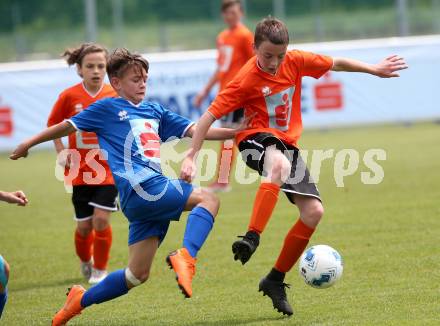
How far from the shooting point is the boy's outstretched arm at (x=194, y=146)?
5.02 meters

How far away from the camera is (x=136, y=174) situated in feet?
17.0

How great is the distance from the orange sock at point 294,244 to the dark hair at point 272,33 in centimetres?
112

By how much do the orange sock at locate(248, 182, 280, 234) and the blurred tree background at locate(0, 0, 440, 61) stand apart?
643 inches

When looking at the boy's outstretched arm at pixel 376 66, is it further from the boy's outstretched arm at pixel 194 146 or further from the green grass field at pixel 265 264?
the green grass field at pixel 265 264

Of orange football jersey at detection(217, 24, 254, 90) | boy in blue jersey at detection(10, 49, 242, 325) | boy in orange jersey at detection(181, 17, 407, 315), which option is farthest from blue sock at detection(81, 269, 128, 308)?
orange football jersey at detection(217, 24, 254, 90)

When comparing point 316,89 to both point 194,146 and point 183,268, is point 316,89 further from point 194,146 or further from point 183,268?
point 183,268

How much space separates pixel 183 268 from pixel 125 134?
0.96 m

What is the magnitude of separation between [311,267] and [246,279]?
121 centimetres

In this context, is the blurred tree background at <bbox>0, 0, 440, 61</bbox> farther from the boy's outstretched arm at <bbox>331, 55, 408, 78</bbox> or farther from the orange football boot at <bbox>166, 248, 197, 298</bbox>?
the orange football boot at <bbox>166, 248, 197, 298</bbox>

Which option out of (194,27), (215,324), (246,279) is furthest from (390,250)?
(194,27)

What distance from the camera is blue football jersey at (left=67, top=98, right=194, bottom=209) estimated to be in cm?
525

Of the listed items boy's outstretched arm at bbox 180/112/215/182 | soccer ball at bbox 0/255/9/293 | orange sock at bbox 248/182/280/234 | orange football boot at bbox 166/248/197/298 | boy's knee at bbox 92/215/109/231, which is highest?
boy's outstretched arm at bbox 180/112/215/182

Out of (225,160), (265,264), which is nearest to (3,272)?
(265,264)

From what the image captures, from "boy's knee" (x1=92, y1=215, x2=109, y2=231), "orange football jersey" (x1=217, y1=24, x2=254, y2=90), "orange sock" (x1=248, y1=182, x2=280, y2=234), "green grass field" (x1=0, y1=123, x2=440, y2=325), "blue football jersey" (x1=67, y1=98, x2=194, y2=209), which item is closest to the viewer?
"blue football jersey" (x1=67, y1=98, x2=194, y2=209)
